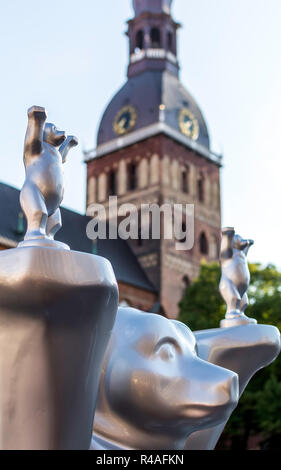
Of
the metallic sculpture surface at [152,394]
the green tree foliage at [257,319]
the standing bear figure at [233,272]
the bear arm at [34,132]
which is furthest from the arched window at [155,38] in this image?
the bear arm at [34,132]

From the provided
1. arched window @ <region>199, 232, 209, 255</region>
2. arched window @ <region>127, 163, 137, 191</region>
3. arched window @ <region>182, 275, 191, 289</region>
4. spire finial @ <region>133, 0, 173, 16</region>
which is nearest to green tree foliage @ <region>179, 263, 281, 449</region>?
arched window @ <region>182, 275, 191, 289</region>

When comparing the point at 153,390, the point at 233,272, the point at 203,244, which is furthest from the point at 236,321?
the point at 203,244

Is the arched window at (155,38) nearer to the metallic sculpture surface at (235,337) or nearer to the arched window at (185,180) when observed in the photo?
the arched window at (185,180)

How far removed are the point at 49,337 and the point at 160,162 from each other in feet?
107

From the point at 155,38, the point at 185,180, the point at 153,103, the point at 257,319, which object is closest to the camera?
the point at 257,319

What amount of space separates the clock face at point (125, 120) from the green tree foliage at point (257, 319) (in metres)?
13.1

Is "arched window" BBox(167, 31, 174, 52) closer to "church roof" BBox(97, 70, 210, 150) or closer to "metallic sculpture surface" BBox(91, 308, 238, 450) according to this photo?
"church roof" BBox(97, 70, 210, 150)

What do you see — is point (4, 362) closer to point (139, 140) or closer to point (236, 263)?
point (236, 263)

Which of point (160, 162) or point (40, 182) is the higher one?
point (160, 162)

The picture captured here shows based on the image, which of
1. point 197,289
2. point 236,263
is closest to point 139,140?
point 197,289

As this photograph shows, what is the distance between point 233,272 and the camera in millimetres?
5195

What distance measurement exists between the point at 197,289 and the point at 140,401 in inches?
861

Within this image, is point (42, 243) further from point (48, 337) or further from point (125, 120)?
point (125, 120)

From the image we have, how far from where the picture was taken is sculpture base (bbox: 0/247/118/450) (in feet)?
9.45
